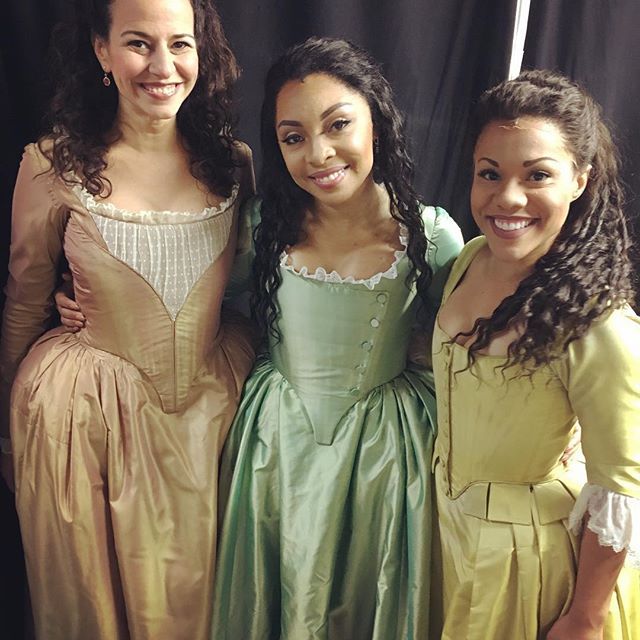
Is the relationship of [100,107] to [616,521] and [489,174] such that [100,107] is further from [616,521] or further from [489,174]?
[616,521]

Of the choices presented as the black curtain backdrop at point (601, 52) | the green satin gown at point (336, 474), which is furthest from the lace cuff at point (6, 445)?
the black curtain backdrop at point (601, 52)

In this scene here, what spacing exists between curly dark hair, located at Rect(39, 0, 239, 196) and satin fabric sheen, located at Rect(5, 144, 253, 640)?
0.07 metres

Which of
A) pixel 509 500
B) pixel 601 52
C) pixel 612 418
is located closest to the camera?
pixel 612 418

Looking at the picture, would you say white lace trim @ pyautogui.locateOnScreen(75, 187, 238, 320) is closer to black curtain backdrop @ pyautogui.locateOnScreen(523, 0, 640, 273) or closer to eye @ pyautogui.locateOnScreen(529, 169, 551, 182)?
eye @ pyautogui.locateOnScreen(529, 169, 551, 182)

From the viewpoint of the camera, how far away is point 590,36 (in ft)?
5.26

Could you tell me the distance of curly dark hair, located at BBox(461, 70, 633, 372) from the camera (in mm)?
1057

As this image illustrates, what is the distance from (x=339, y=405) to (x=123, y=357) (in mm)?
398

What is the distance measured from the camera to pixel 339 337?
1336mm

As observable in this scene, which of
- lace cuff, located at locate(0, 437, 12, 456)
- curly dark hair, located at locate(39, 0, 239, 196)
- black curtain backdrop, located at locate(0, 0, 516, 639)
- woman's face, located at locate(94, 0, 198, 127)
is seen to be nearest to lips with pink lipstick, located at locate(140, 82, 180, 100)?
woman's face, located at locate(94, 0, 198, 127)

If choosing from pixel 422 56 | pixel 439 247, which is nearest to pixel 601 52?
pixel 422 56

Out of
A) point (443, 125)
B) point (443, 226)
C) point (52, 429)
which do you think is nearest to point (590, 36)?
point (443, 125)

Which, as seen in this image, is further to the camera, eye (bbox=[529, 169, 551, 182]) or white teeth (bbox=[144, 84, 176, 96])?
white teeth (bbox=[144, 84, 176, 96])

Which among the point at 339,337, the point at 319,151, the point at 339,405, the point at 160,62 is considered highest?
the point at 160,62

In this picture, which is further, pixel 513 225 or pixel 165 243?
pixel 165 243
